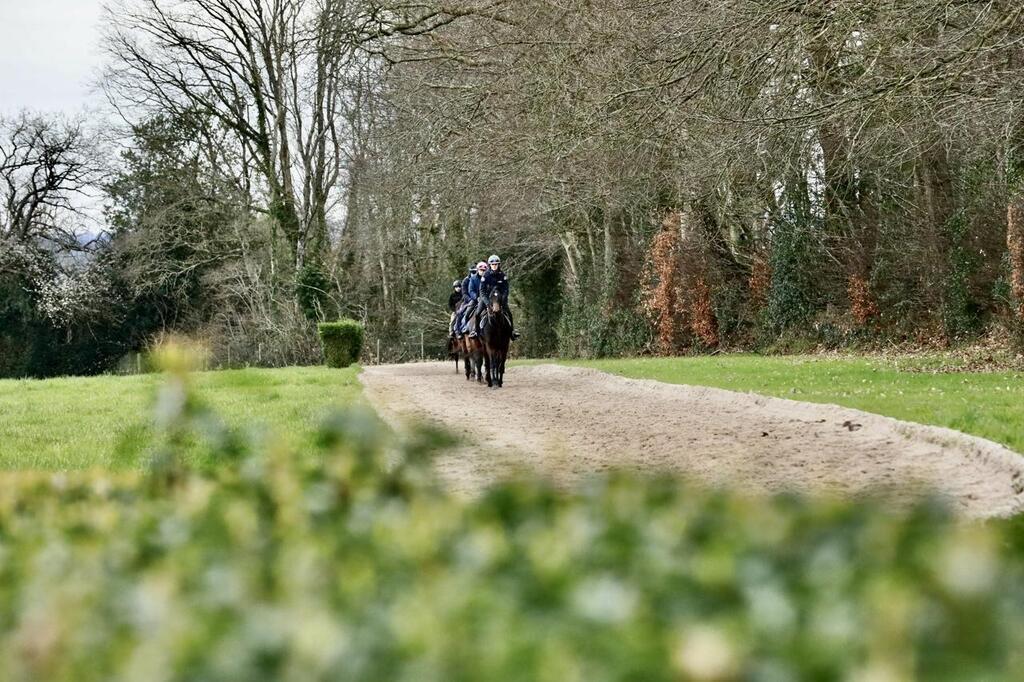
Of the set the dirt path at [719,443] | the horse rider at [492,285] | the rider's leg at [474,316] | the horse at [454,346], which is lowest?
the dirt path at [719,443]

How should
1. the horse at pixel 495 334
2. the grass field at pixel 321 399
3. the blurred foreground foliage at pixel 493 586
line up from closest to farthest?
the blurred foreground foliage at pixel 493 586, the grass field at pixel 321 399, the horse at pixel 495 334

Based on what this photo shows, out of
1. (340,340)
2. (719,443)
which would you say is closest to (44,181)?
(340,340)

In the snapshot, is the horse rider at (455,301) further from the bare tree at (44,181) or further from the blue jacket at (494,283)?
the bare tree at (44,181)

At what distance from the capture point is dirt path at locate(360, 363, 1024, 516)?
6.70 metres

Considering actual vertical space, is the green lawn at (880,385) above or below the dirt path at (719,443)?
above

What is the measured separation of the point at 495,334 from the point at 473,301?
0.86 meters

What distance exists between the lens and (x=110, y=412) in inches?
492

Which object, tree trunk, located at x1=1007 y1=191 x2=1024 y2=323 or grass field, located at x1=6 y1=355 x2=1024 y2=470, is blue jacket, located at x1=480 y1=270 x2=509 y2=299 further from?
tree trunk, located at x1=1007 y1=191 x2=1024 y2=323

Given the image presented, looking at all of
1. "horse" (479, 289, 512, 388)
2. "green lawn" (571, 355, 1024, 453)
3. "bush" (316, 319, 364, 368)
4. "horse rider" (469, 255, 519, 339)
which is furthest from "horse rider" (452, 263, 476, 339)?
"bush" (316, 319, 364, 368)

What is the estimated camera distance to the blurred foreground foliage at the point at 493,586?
1.52m

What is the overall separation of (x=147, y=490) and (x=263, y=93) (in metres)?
31.5

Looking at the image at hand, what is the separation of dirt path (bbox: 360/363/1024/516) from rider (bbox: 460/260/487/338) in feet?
5.32

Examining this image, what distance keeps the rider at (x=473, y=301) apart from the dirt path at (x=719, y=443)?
162 centimetres

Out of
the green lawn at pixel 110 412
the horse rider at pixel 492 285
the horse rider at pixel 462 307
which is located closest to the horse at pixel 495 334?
the horse rider at pixel 492 285
